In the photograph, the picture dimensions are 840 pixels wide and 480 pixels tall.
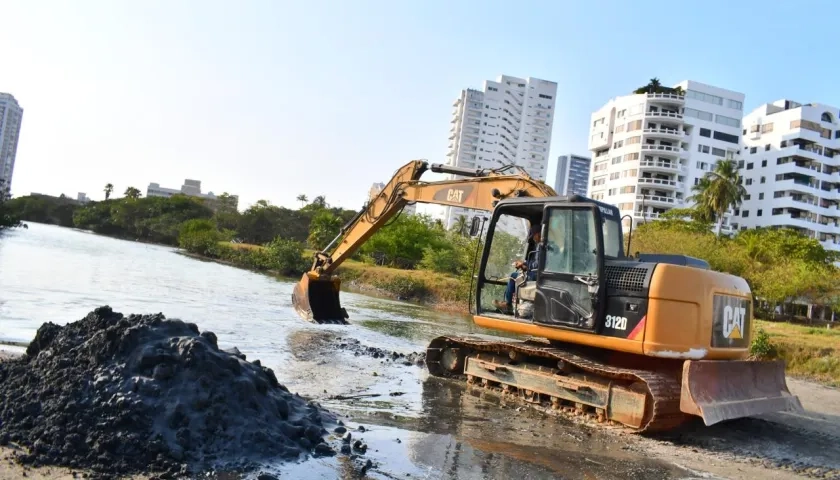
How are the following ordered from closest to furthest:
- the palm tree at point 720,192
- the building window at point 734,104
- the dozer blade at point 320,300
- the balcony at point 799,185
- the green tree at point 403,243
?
1. the dozer blade at point 320,300
2. the green tree at point 403,243
3. the palm tree at point 720,192
4. the balcony at point 799,185
5. the building window at point 734,104

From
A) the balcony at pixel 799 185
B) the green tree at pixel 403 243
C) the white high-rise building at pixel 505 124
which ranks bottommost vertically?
the green tree at pixel 403 243

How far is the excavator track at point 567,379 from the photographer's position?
704 cm

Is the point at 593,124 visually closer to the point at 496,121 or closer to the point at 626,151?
the point at 626,151

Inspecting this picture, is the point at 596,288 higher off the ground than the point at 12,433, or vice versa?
the point at 596,288

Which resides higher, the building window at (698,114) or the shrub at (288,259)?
the building window at (698,114)

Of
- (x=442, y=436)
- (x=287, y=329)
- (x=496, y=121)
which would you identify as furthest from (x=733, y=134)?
(x=442, y=436)

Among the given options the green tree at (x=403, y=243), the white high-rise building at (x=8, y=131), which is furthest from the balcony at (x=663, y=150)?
the white high-rise building at (x=8, y=131)

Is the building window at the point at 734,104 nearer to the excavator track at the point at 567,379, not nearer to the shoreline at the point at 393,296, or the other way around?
the shoreline at the point at 393,296

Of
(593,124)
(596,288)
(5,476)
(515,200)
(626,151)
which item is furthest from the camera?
(593,124)

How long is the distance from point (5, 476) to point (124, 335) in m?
1.61

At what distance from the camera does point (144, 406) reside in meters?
4.97

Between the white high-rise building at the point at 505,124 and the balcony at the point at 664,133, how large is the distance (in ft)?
169

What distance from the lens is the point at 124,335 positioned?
557 cm

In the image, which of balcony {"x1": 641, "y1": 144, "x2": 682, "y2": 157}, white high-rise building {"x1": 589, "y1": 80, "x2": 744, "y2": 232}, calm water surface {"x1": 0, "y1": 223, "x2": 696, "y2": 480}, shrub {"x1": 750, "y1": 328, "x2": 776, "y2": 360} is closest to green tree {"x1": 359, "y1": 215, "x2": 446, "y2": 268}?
white high-rise building {"x1": 589, "y1": 80, "x2": 744, "y2": 232}
